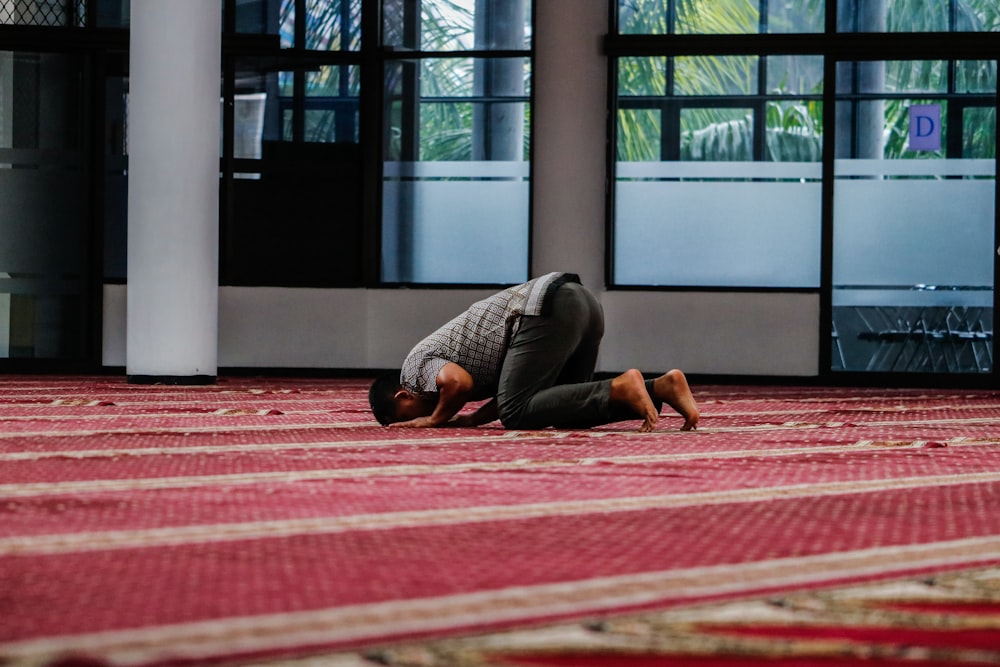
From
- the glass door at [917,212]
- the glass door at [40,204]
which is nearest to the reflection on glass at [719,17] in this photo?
the glass door at [917,212]

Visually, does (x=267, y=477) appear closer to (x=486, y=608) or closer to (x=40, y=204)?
(x=486, y=608)

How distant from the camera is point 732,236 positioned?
28.5 ft

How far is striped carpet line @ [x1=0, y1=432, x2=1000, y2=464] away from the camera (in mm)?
3625

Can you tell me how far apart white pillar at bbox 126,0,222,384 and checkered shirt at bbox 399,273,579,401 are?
3.13 metres

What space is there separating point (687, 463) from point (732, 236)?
5285 millimetres

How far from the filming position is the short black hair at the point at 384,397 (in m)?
4.66

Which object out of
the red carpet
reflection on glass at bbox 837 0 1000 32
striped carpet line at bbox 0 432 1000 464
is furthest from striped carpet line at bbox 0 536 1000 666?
reflection on glass at bbox 837 0 1000 32

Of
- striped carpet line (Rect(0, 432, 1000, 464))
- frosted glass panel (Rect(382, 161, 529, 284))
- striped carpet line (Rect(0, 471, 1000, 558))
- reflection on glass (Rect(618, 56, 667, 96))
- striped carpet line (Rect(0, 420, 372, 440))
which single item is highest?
reflection on glass (Rect(618, 56, 667, 96))

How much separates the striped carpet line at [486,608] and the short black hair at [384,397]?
255 cm

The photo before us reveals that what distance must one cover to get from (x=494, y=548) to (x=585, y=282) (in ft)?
21.1

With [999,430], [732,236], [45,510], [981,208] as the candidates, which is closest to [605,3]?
[732,236]

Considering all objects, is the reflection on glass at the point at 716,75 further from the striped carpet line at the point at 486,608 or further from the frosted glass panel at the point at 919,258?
the striped carpet line at the point at 486,608

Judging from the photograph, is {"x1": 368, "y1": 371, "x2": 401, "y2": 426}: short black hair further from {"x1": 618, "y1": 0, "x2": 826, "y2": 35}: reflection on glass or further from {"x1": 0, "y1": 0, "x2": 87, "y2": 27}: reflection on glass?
{"x1": 0, "y1": 0, "x2": 87, "y2": 27}: reflection on glass

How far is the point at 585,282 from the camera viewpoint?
862 cm
